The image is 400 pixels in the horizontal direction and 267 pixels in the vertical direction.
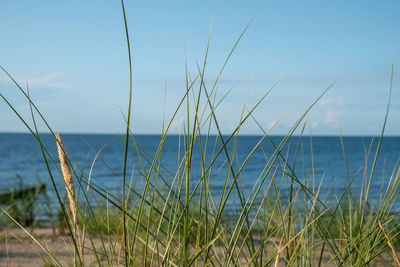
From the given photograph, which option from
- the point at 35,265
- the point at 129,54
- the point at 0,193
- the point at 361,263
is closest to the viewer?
the point at 129,54

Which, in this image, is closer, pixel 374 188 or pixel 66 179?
pixel 66 179

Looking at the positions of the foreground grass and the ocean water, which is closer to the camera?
the foreground grass

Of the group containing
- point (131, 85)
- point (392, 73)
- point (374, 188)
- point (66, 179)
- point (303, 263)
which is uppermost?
point (392, 73)

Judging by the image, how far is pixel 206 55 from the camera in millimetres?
989

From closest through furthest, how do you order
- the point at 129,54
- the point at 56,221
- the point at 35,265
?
1. the point at 129,54
2. the point at 35,265
3. the point at 56,221

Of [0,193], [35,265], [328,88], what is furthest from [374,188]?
[328,88]

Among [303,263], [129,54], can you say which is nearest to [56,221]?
[303,263]

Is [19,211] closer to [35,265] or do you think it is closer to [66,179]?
[35,265]

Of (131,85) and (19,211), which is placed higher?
(131,85)

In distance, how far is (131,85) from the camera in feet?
2.73

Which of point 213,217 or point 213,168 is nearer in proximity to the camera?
point 213,217

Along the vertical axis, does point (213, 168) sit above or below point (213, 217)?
below

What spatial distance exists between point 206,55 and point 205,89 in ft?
0.49

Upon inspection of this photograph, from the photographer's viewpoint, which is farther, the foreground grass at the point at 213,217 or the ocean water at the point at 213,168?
the ocean water at the point at 213,168
